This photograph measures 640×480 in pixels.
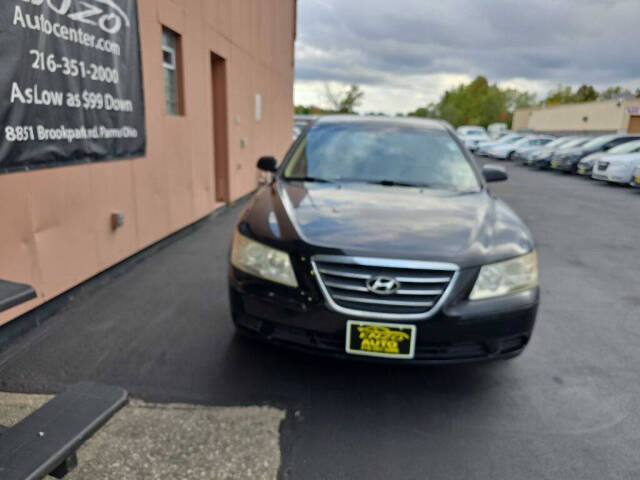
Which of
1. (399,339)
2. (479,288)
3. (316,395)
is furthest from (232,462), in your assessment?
(479,288)

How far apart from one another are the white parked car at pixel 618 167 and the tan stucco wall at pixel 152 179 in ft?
34.8

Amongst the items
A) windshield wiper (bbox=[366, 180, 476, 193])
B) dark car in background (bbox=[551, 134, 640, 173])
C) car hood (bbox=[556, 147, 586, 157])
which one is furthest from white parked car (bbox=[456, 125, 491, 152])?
windshield wiper (bbox=[366, 180, 476, 193])

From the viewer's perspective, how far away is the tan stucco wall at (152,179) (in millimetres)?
3496

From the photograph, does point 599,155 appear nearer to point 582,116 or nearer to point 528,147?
point 528,147

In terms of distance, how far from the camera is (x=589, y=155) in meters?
16.9

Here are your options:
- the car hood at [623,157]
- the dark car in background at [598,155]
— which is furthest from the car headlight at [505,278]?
the dark car in background at [598,155]

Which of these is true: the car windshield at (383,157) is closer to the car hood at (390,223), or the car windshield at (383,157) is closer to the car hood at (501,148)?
the car hood at (390,223)

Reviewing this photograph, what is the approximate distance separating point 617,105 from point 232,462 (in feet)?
154

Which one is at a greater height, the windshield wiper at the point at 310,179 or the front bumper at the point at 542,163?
the windshield wiper at the point at 310,179

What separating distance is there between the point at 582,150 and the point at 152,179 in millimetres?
17108

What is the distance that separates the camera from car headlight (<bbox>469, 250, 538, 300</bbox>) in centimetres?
244

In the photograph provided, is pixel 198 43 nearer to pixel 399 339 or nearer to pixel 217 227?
pixel 217 227

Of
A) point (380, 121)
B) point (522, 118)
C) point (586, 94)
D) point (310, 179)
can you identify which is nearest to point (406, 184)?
point (310, 179)

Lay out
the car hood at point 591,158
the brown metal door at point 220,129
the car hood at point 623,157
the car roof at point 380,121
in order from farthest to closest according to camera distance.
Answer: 1. the car hood at point 591,158
2. the car hood at point 623,157
3. the brown metal door at point 220,129
4. the car roof at point 380,121
